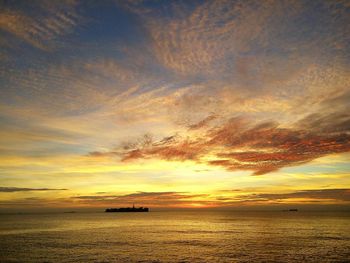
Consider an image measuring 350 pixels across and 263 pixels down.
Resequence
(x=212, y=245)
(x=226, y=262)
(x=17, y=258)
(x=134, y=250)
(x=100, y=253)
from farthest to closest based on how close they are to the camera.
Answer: (x=212, y=245)
(x=134, y=250)
(x=100, y=253)
(x=17, y=258)
(x=226, y=262)

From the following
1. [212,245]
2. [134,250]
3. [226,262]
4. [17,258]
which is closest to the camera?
[226,262]

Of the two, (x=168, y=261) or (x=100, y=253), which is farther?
(x=100, y=253)

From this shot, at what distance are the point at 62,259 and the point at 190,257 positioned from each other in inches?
854

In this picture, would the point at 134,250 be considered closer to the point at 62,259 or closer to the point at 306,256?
the point at 62,259

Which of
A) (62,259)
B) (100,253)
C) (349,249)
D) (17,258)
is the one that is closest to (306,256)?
(349,249)

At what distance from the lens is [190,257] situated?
5588cm

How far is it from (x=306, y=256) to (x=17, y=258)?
50400 mm

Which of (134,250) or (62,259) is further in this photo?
(134,250)

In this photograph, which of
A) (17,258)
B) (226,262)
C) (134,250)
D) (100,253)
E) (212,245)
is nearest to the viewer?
(226,262)

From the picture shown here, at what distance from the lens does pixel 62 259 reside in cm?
5356

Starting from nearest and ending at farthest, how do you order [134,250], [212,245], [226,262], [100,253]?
[226,262]
[100,253]
[134,250]
[212,245]

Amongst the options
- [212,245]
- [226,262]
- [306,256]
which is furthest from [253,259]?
[212,245]

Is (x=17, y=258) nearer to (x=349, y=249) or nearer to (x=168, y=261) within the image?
(x=168, y=261)

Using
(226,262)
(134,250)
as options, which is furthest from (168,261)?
(134,250)
